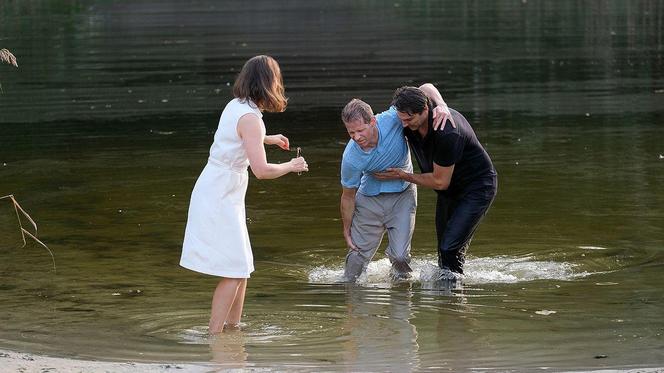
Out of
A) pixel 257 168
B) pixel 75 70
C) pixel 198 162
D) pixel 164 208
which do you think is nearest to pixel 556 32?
pixel 75 70

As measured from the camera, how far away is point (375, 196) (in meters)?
9.30

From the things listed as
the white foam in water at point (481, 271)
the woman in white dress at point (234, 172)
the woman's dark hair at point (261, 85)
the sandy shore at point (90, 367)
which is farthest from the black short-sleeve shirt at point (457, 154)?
the sandy shore at point (90, 367)

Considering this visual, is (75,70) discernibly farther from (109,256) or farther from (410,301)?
(410,301)

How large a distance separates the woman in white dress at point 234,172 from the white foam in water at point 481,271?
7.22 feet

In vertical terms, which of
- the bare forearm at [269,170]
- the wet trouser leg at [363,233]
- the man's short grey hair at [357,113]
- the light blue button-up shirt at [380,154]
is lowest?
the wet trouser leg at [363,233]

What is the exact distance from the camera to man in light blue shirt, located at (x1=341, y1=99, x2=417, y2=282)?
885 centimetres

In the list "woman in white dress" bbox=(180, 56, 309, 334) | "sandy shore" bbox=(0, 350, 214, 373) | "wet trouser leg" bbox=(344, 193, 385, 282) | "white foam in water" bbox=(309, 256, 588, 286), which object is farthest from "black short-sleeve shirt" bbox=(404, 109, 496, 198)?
"sandy shore" bbox=(0, 350, 214, 373)

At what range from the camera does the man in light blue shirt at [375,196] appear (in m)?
8.85

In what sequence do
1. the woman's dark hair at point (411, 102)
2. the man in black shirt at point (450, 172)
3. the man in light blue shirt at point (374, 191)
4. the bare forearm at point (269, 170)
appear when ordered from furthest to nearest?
the man in light blue shirt at point (374, 191) < the man in black shirt at point (450, 172) < the woman's dark hair at point (411, 102) < the bare forearm at point (269, 170)

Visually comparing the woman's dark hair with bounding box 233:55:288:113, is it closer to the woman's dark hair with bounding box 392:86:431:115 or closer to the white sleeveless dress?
the white sleeveless dress

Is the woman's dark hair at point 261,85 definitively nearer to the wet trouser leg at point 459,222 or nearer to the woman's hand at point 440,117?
the woman's hand at point 440,117

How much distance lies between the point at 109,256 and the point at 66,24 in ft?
103

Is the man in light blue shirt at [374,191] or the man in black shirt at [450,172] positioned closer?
the man in black shirt at [450,172]

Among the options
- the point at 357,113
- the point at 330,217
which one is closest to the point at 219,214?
the point at 357,113
